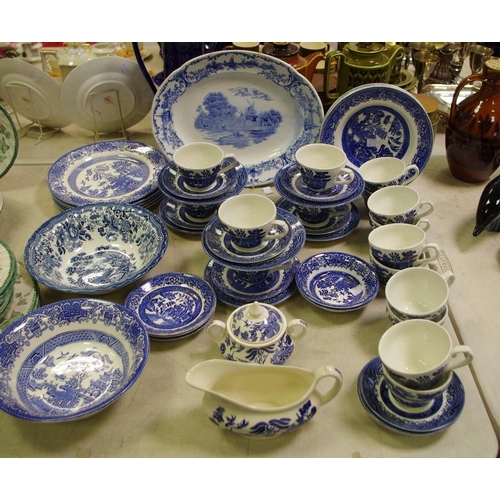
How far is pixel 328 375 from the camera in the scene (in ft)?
3.42

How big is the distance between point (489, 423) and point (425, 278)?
37 centimetres

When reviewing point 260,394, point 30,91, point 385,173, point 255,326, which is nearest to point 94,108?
point 30,91

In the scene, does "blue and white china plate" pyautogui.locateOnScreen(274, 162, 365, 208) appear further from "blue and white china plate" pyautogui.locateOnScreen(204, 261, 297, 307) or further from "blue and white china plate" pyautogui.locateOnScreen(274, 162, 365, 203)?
"blue and white china plate" pyautogui.locateOnScreen(204, 261, 297, 307)

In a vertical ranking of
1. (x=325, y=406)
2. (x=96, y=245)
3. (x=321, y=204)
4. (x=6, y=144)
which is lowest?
(x=325, y=406)

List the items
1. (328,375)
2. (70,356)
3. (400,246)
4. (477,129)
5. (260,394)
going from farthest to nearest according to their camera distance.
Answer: (477,129)
(400,246)
(70,356)
(260,394)
(328,375)

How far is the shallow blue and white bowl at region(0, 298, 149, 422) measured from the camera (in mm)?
1147

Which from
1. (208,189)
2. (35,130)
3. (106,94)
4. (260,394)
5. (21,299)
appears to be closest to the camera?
(260,394)

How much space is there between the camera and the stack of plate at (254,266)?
1308 millimetres

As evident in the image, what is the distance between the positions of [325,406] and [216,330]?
0.98 ft

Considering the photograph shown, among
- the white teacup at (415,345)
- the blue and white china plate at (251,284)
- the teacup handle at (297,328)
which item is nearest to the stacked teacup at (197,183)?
the blue and white china plate at (251,284)

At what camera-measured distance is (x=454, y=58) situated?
2506mm

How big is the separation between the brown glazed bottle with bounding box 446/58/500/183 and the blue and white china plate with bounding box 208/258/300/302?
774 mm

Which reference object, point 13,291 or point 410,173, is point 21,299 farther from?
point 410,173

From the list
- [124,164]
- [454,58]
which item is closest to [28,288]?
[124,164]
